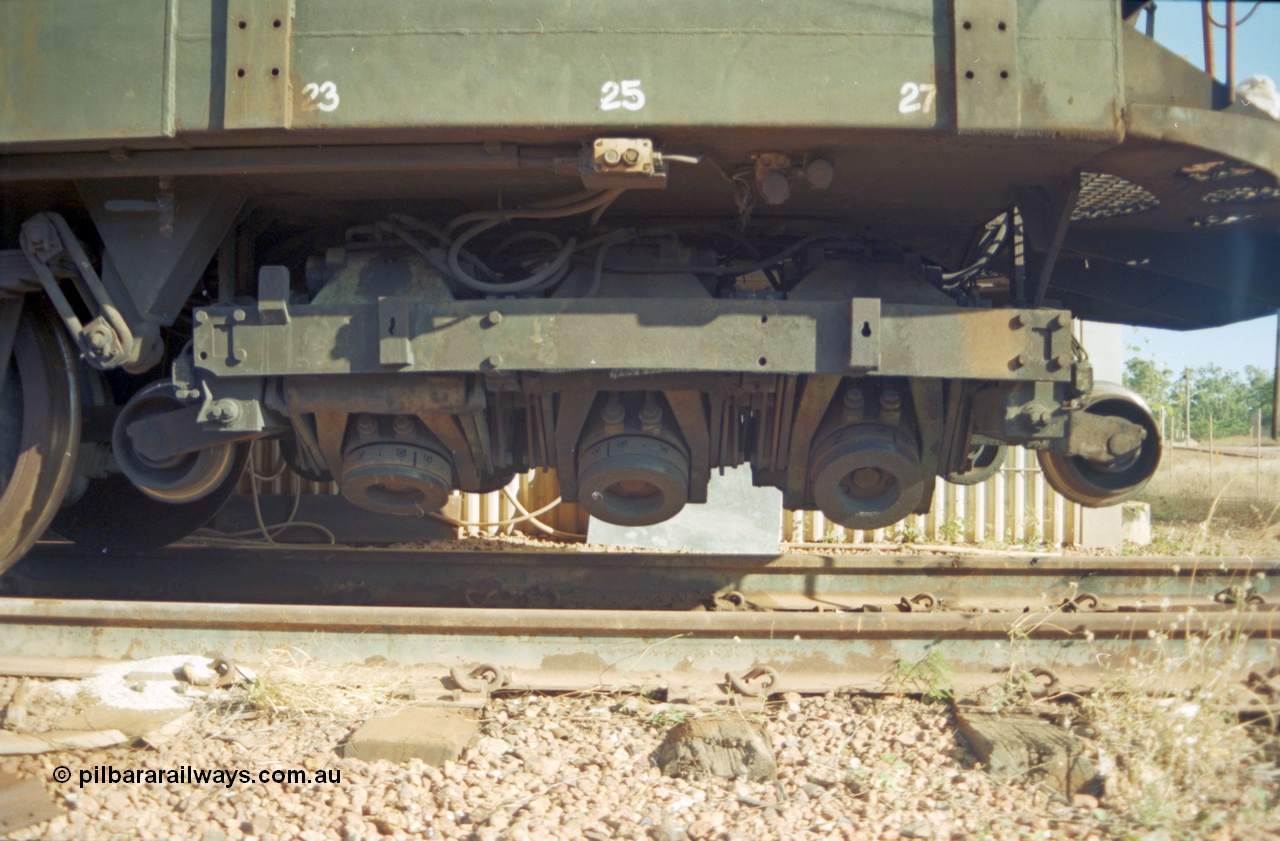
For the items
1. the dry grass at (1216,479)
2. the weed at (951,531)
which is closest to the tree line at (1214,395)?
the dry grass at (1216,479)

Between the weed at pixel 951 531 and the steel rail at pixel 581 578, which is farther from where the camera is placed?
the weed at pixel 951 531

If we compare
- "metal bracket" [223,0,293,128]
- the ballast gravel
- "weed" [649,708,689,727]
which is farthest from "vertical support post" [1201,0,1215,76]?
"metal bracket" [223,0,293,128]

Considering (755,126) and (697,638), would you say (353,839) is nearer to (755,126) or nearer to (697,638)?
(697,638)

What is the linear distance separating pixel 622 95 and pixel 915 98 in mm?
980

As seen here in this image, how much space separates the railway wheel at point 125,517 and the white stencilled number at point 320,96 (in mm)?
2623

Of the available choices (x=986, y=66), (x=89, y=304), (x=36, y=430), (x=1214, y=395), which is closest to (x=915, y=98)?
(x=986, y=66)

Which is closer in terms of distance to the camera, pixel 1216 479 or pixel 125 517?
pixel 125 517

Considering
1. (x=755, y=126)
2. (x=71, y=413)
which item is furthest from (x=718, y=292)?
(x=71, y=413)

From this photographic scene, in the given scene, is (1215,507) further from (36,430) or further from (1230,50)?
(36,430)

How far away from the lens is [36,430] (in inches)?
162

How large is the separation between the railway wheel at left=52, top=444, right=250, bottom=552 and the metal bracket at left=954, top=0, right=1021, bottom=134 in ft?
13.7

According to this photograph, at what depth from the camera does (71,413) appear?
4.17 metres

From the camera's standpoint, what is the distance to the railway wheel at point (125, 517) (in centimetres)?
512

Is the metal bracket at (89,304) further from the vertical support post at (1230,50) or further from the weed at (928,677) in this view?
the vertical support post at (1230,50)
